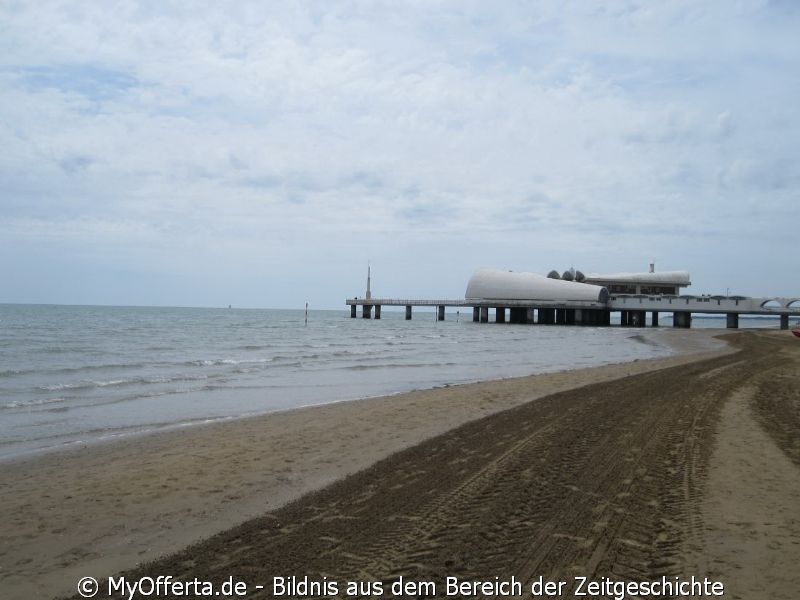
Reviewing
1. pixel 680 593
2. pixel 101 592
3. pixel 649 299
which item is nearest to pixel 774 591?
pixel 680 593

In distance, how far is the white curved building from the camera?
298ft

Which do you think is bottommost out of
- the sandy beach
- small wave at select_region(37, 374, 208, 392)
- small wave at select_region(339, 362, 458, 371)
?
small wave at select_region(37, 374, 208, 392)

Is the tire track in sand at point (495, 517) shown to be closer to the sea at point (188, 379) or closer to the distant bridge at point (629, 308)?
the sea at point (188, 379)

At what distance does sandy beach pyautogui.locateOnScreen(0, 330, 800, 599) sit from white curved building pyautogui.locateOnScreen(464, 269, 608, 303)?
80.2 metres

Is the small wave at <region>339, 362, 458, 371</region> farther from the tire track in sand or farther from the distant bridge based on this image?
the distant bridge

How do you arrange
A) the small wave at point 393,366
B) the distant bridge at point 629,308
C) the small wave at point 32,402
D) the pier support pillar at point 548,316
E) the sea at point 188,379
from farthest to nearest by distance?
the pier support pillar at point 548,316
the distant bridge at point 629,308
the small wave at point 393,366
the small wave at point 32,402
the sea at point 188,379

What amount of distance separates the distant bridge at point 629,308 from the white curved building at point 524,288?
57 centimetres

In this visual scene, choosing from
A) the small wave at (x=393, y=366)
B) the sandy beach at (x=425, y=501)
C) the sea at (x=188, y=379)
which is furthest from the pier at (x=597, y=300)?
the sandy beach at (x=425, y=501)

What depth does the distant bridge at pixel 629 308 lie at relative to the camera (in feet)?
269

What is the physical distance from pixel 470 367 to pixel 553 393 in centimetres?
1061

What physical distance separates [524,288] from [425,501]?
300 ft

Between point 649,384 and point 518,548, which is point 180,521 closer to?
point 518,548

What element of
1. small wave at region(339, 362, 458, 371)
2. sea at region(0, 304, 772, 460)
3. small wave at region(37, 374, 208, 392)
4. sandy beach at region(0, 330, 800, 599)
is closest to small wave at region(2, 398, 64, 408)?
sea at region(0, 304, 772, 460)

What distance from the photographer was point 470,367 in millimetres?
26734
